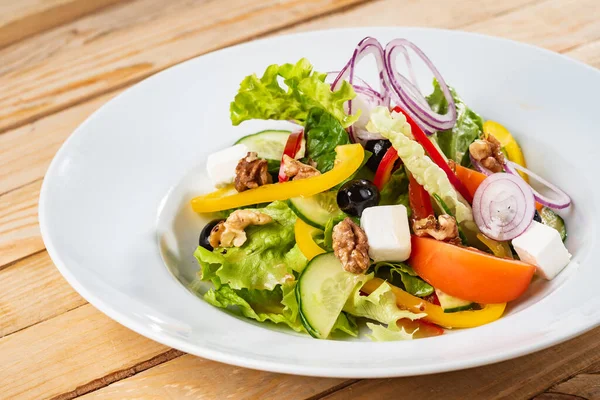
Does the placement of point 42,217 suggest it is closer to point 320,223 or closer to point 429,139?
point 320,223

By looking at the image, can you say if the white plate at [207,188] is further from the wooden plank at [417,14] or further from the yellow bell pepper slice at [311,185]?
the wooden plank at [417,14]

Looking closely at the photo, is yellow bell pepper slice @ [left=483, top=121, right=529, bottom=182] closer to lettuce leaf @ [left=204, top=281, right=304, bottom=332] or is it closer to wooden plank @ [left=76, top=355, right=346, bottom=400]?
lettuce leaf @ [left=204, top=281, right=304, bottom=332]

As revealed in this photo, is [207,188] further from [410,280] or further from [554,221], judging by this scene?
[554,221]

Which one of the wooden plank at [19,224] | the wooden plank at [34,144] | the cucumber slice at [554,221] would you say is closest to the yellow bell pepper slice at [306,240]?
the cucumber slice at [554,221]

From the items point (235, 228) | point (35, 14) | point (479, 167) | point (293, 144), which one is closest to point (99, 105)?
point (35, 14)

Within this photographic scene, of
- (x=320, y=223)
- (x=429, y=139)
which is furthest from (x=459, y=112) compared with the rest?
(x=320, y=223)

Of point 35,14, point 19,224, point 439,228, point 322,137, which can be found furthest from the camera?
point 35,14
